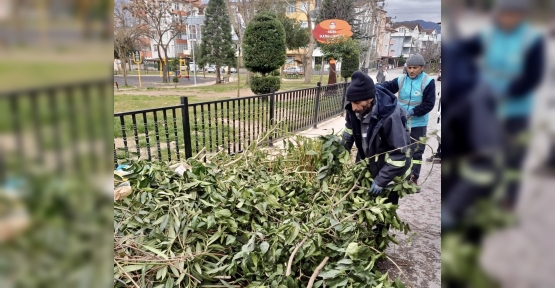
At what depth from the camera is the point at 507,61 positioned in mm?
330

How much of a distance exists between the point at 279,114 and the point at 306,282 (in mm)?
4673

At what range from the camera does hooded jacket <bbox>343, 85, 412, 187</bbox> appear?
225 cm

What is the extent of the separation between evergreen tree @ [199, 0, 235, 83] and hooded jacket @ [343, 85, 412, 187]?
26.6 m

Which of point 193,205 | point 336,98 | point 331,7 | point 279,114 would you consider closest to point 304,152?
point 193,205

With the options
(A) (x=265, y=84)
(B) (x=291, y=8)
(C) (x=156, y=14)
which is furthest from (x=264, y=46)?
(B) (x=291, y=8)

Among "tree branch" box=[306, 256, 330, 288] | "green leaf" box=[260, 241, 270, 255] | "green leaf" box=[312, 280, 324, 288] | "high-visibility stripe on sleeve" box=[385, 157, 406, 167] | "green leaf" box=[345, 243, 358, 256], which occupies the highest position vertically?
"high-visibility stripe on sleeve" box=[385, 157, 406, 167]

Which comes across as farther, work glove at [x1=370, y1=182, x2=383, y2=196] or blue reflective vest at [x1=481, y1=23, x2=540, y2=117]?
work glove at [x1=370, y1=182, x2=383, y2=196]

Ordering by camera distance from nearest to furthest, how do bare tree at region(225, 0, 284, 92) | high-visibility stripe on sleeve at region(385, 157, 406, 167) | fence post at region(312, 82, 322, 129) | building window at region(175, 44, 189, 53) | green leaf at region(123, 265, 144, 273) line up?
green leaf at region(123, 265, 144, 273) < high-visibility stripe on sleeve at region(385, 157, 406, 167) < fence post at region(312, 82, 322, 129) < bare tree at region(225, 0, 284, 92) < building window at region(175, 44, 189, 53)

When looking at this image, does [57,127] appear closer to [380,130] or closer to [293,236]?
[293,236]

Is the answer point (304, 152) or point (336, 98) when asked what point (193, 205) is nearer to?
point (304, 152)

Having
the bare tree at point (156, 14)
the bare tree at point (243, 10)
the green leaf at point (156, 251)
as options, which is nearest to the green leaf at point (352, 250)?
the green leaf at point (156, 251)

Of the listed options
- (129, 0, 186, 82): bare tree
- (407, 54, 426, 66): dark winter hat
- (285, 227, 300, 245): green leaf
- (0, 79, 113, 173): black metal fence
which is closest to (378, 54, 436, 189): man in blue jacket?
(407, 54, 426, 66): dark winter hat

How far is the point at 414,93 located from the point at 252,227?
286 centimetres

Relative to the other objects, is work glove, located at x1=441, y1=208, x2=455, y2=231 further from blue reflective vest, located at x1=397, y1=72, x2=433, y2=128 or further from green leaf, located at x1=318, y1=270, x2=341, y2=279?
blue reflective vest, located at x1=397, y1=72, x2=433, y2=128
